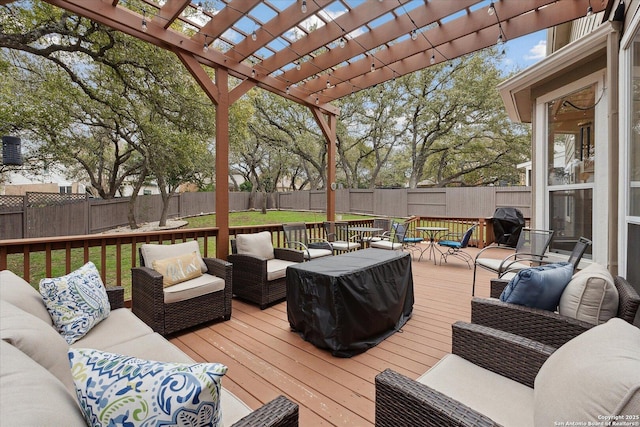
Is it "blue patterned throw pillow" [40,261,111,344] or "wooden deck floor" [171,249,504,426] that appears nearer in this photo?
"blue patterned throw pillow" [40,261,111,344]

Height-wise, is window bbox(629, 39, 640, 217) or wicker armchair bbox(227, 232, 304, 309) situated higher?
window bbox(629, 39, 640, 217)

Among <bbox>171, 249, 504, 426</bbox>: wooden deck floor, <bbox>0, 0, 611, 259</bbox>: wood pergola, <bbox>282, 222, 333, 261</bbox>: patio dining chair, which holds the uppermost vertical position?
<bbox>0, 0, 611, 259</bbox>: wood pergola

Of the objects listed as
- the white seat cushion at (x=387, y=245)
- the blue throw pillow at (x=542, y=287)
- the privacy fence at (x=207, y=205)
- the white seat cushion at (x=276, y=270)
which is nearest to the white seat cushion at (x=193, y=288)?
the white seat cushion at (x=276, y=270)

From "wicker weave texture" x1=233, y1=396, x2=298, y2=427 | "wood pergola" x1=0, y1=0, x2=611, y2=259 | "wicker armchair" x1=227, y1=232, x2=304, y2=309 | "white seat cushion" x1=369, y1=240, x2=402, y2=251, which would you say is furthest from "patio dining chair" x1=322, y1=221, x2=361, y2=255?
"wicker weave texture" x1=233, y1=396, x2=298, y2=427

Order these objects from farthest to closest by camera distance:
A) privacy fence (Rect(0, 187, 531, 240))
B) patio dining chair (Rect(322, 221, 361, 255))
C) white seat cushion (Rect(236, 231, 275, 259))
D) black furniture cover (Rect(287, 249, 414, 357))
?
privacy fence (Rect(0, 187, 531, 240)) → patio dining chair (Rect(322, 221, 361, 255)) → white seat cushion (Rect(236, 231, 275, 259)) → black furniture cover (Rect(287, 249, 414, 357))

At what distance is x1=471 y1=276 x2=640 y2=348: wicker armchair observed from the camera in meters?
1.48

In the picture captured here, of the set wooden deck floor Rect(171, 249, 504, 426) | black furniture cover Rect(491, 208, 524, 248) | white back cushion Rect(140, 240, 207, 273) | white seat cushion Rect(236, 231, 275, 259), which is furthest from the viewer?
black furniture cover Rect(491, 208, 524, 248)

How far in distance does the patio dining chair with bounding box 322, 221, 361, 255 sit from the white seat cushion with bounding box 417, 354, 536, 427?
365cm

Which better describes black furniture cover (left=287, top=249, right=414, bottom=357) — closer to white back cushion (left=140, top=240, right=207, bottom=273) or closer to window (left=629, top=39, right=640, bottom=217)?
white back cushion (left=140, top=240, right=207, bottom=273)

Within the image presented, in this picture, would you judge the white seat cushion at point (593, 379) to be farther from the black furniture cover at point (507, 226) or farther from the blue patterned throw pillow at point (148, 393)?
the black furniture cover at point (507, 226)

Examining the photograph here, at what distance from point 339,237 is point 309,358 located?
160 inches

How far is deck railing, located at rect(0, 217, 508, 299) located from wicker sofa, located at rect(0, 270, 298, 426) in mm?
1036

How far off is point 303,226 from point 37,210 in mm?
6567

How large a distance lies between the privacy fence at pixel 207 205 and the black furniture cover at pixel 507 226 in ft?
6.44
